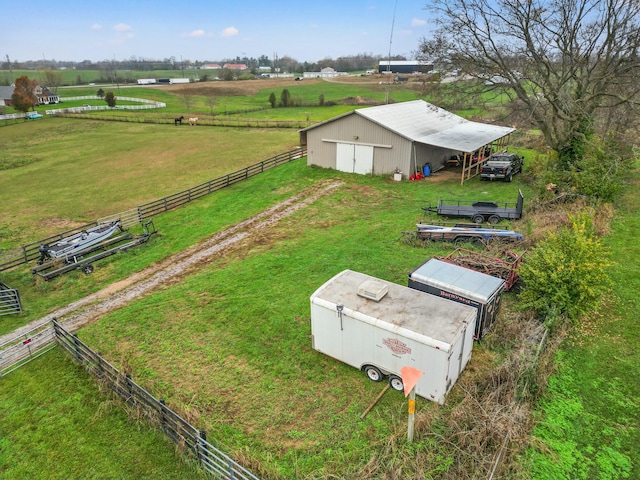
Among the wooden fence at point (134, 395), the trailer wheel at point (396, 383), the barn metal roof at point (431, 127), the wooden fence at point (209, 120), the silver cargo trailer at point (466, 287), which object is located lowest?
the wooden fence at point (134, 395)

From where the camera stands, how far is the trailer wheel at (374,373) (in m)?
9.97

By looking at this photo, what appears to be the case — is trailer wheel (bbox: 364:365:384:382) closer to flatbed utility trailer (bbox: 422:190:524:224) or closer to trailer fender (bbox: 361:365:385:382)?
trailer fender (bbox: 361:365:385:382)

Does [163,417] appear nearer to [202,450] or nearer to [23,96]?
[202,450]

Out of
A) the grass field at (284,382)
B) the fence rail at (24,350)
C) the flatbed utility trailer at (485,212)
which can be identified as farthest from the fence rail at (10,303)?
the flatbed utility trailer at (485,212)

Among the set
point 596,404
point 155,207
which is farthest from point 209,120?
point 596,404

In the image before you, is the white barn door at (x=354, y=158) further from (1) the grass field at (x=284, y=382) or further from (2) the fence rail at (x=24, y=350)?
(2) the fence rail at (x=24, y=350)

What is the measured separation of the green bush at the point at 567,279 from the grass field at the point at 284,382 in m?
0.77

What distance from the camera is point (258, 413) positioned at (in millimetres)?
9344

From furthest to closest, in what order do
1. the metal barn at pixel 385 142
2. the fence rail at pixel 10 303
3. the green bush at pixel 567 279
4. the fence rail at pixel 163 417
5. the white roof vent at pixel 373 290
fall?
1. the metal barn at pixel 385 142
2. the fence rail at pixel 10 303
3. the green bush at pixel 567 279
4. the white roof vent at pixel 373 290
5. the fence rail at pixel 163 417

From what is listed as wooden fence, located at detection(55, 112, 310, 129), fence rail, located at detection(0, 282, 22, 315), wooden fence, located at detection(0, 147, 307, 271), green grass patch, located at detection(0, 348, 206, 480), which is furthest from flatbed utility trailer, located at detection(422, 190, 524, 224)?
wooden fence, located at detection(55, 112, 310, 129)

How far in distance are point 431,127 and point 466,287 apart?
22925mm

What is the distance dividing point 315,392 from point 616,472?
606 cm

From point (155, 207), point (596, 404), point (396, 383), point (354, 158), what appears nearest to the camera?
point (596, 404)

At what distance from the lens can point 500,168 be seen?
2584 cm
